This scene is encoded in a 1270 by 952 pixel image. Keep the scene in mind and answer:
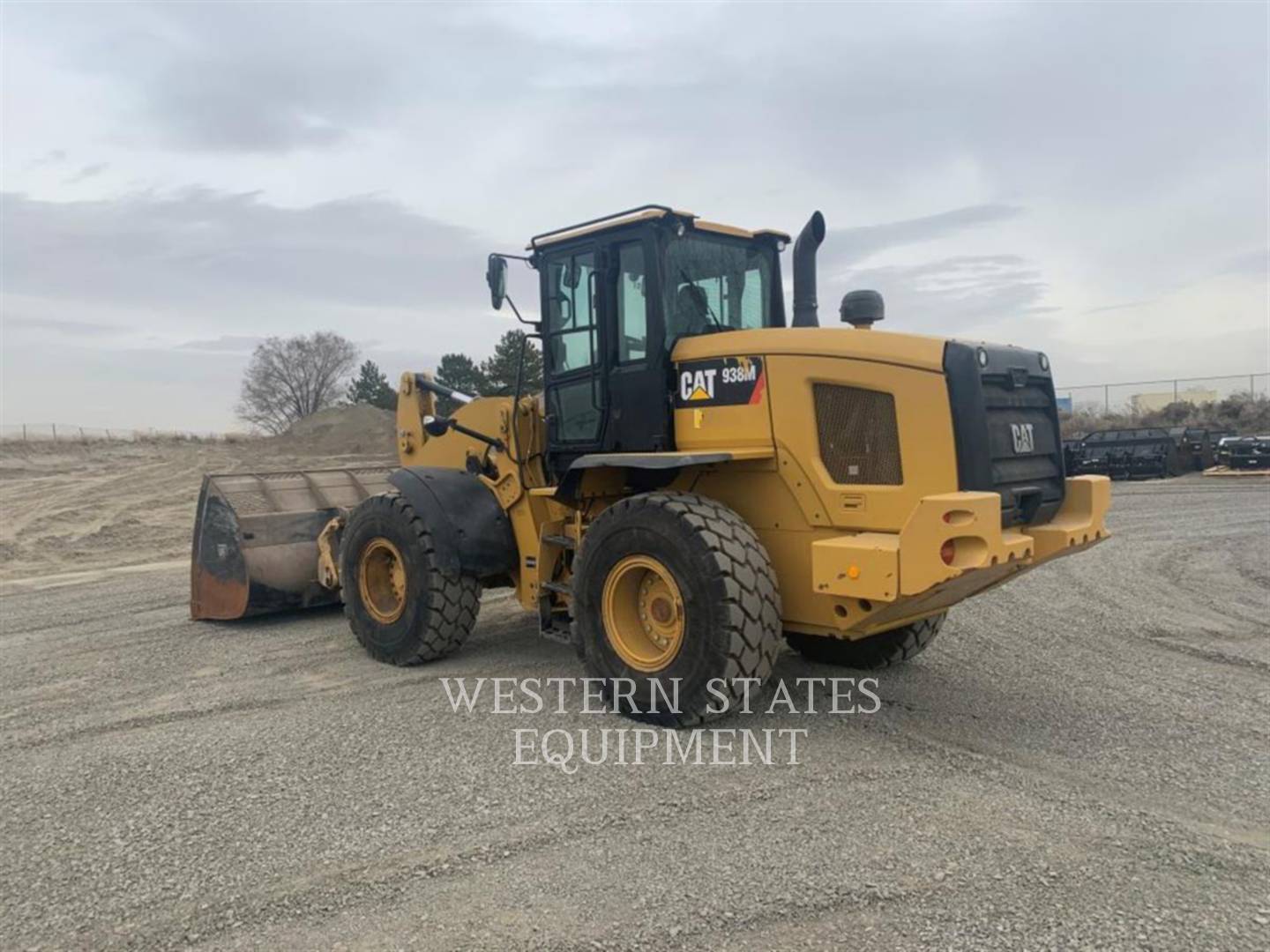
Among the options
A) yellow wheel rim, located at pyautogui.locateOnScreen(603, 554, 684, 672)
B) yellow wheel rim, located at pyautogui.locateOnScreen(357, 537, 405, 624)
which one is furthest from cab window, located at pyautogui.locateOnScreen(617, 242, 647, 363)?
yellow wheel rim, located at pyautogui.locateOnScreen(357, 537, 405, 624)

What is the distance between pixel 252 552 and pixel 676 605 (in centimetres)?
467

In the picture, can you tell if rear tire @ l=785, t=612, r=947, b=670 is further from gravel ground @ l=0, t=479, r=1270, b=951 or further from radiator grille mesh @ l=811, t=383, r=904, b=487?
radiator grille mesh @ l=811, t=383, r=904, b=487

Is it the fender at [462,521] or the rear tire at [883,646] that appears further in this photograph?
the fender at [462,521]

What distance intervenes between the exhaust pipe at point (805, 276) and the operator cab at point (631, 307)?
0.93 feet

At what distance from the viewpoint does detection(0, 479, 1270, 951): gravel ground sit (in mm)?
3266

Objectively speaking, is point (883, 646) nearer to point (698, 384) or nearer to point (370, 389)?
point (698, 384)

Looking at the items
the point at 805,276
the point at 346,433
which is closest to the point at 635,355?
the point at 805,276

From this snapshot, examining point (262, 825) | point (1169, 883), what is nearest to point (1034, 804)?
point (1169, 883)

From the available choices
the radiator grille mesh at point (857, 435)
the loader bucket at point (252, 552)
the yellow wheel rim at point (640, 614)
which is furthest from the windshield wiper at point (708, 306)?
the loader bucket at point (252, 552)

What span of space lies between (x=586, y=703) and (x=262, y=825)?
80.8 inches

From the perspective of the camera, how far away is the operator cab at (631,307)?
5812 mm

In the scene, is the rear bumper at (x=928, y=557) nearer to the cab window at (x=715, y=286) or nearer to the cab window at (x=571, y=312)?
the cab window at (x=715, y=286)

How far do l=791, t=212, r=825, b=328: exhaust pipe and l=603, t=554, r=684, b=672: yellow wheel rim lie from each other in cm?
200

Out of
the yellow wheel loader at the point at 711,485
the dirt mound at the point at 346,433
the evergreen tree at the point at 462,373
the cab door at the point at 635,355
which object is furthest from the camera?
the dirt mound at the point at 346,433
